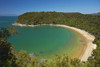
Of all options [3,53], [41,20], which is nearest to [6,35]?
[3,53]

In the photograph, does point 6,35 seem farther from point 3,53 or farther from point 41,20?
point 41,20

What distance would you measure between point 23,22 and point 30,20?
7.77 m

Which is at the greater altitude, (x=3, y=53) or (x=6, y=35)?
(x=6, y=35)

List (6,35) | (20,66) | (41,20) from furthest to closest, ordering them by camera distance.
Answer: (41,20), (6,35), (20,66)

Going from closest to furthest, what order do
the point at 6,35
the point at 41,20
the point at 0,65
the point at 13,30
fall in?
1. the point at 0,65
2. the point at 6,35
3. the point at 13,30
4. the point at 41,20

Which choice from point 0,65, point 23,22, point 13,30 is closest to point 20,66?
point 0,65

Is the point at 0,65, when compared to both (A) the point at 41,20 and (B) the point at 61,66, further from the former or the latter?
(A) the point at 41,20

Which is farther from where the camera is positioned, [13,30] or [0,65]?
[13,30]

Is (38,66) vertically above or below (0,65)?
below

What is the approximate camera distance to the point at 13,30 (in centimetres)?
1430

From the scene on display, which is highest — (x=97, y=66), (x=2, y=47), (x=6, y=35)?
(x=6, y=35)

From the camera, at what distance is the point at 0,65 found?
980cm

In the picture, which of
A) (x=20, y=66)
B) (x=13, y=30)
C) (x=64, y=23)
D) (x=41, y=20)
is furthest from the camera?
(x=41, y=20)

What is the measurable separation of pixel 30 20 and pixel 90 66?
3178 inches
